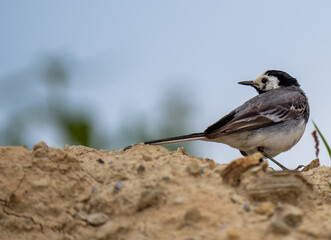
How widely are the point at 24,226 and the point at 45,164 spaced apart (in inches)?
26.2

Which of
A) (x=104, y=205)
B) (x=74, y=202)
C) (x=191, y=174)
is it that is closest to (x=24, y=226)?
(x=74, y=202)

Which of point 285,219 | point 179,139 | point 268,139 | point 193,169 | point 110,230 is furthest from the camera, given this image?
point 268,139

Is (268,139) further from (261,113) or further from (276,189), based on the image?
(276,189)

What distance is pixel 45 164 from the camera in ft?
17.4

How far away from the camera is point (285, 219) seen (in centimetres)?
427

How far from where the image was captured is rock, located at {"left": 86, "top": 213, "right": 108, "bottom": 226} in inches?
184

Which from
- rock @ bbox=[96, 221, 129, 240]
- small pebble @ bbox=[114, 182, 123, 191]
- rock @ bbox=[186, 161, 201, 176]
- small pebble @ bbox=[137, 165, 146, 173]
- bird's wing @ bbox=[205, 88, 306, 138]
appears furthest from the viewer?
bird's wing @ bbox=[205, 88, 306, 138]

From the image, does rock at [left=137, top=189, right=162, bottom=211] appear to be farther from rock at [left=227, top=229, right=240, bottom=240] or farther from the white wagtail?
the white wagtail

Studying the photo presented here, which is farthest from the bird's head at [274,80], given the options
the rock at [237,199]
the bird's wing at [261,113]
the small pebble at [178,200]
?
the small pebble at [178,200]

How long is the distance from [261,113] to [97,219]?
424 centimetres

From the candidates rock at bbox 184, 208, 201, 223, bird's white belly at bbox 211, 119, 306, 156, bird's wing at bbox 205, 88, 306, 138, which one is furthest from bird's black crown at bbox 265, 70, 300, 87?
rock at bbox 184, 208, 201, 223

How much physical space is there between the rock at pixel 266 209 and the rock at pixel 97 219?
1.34 m

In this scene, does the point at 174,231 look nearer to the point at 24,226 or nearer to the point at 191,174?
the point at 191,174

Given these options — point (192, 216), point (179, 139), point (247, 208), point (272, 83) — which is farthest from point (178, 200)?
point (272, 83)
